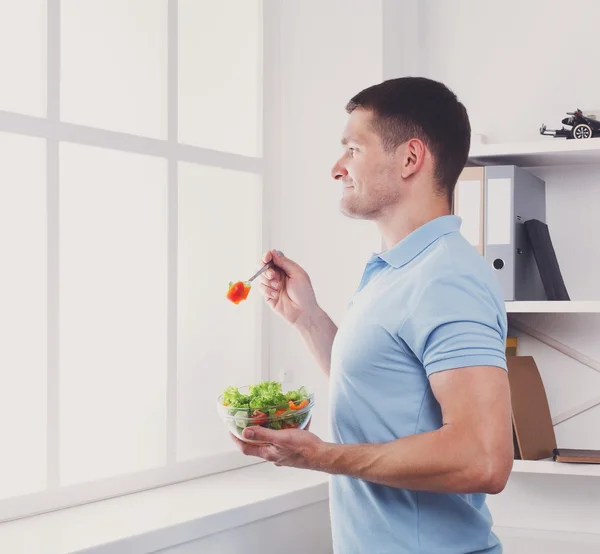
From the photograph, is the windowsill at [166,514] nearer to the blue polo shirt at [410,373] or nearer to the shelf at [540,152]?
the blue polo shirt at [410,373]

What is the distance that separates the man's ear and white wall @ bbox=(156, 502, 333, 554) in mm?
918

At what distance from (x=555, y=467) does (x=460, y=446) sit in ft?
3.32

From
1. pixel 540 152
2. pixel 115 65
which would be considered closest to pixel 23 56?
pixel 115 65

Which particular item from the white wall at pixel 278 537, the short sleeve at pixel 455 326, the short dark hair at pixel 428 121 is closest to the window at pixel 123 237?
the white wall at pixel 278 537

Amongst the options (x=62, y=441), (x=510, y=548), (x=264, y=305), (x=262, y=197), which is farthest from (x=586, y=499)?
(x=62, y=441)

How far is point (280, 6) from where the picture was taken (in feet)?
7.89

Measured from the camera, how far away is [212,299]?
7.47 feet

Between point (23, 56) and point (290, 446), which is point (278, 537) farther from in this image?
point (23, 56)

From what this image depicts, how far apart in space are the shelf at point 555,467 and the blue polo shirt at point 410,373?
75cm

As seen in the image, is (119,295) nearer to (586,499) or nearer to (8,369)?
(8,369)

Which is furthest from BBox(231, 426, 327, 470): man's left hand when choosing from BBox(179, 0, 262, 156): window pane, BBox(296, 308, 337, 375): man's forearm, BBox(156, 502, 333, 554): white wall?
BBox(179, 0, 262, 156): window pane

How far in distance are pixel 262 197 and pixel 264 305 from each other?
31 cm

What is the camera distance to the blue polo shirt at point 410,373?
46.1 inches

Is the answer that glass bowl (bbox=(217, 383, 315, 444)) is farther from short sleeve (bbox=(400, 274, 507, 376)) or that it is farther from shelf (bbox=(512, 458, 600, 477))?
shelf (bbox=(512, 458, 600, 477))
